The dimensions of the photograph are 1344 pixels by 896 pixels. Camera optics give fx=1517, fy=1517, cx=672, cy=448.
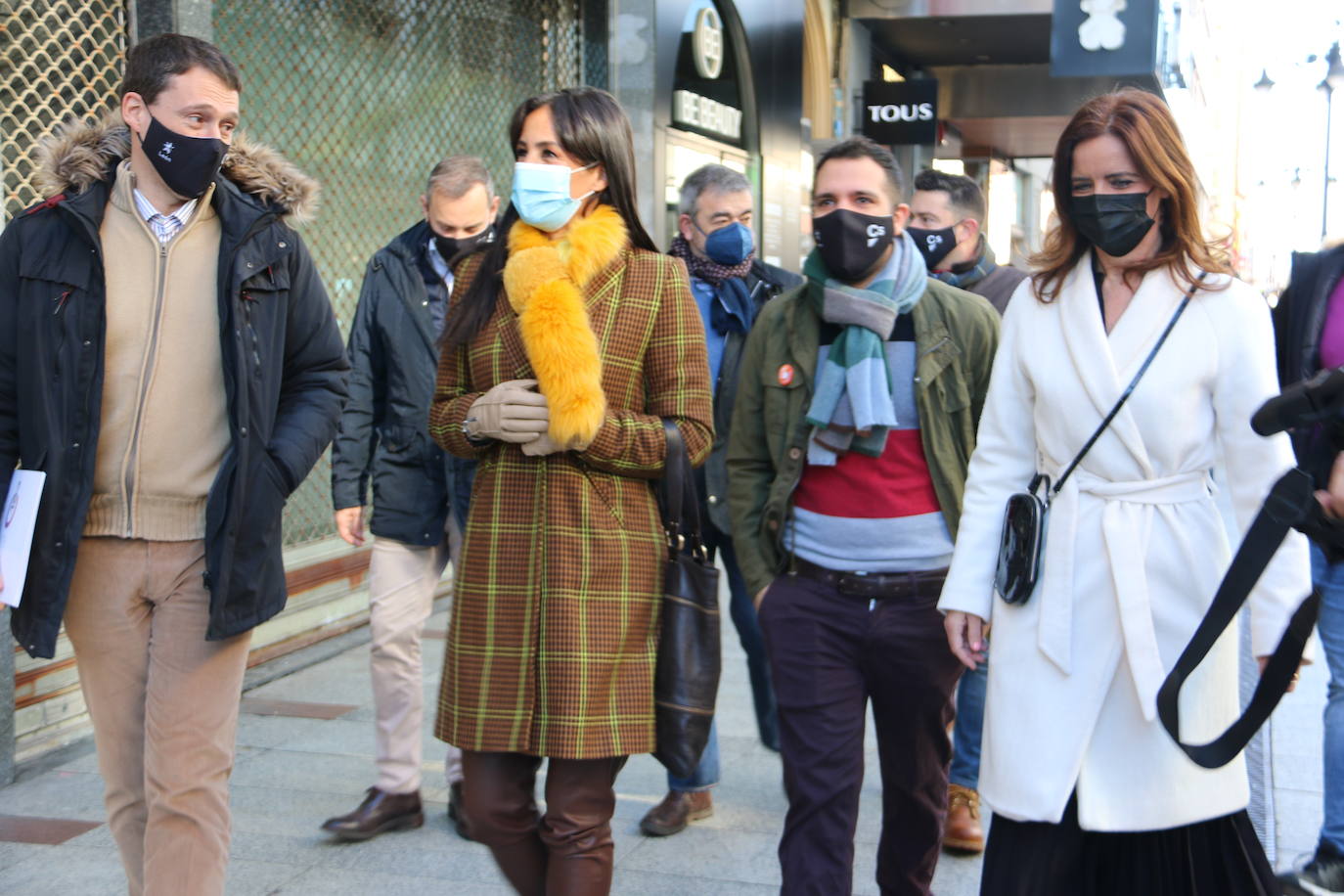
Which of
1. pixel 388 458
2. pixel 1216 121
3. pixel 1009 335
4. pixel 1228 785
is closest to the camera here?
pixel 1228 785

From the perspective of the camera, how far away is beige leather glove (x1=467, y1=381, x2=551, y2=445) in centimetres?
322

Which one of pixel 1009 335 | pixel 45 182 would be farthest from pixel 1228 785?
pixel 45 182

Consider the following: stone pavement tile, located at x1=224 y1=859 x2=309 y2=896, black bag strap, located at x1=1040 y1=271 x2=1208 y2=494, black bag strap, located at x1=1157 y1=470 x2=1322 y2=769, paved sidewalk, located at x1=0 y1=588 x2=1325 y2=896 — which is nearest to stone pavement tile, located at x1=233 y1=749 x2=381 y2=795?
paved sidewalk, located at x1=0 y1=588 x2=1325 y2=896

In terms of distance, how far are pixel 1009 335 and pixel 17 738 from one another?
3952 mm

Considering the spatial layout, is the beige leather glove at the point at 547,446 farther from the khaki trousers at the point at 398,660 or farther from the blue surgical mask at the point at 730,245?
the blue surgical mask at the point at 730,245

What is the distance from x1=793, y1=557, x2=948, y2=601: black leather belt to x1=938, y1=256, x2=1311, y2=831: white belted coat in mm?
498

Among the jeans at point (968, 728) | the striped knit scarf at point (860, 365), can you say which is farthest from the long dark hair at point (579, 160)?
the jeans at point (968, 728)

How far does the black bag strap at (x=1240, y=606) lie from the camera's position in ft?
7.17

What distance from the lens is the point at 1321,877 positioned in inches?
164

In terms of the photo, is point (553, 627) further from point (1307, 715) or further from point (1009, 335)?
point (1307, 715)

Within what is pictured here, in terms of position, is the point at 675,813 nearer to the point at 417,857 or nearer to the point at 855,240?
the point at 417,857

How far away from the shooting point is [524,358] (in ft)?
11.1

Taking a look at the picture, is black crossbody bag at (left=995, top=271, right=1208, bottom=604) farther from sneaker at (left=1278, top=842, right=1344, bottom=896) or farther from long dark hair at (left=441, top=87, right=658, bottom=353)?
sneaker at (left=1278, top=842, right=1344, bottom=896)

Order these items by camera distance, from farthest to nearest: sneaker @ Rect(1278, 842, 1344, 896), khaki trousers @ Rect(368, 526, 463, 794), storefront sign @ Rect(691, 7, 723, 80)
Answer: storefront sign @ Rect(691, 7, 723, 80) → khaki trousers @ Rect(368, 526, 463, 794) → sneaker @ Rect(1278, 842, 1344, 896)
